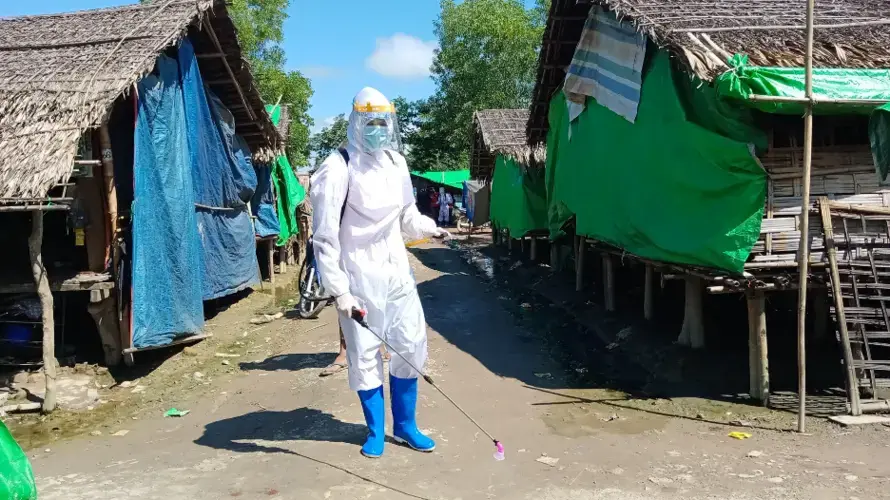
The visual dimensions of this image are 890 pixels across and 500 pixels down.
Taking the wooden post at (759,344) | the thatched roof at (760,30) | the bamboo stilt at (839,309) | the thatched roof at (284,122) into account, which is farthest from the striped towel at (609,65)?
the thatched roof at (284,122)

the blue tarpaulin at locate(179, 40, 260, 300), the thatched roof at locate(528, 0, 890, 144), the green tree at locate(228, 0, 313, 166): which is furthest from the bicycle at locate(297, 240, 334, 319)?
the green tree at locate(228, 0, 313, 166)

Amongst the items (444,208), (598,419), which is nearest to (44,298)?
(598,419)

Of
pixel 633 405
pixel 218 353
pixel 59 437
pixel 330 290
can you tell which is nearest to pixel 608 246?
pixel 633 405

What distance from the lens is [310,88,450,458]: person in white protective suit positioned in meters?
4.47

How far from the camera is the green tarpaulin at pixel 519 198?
1432 centimetres

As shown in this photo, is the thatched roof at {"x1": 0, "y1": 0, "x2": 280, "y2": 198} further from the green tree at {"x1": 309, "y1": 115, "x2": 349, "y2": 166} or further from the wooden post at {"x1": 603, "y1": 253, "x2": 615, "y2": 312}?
the green tree at {"x1": 309, "y1": 115, "x2": 349, "y2": 166}

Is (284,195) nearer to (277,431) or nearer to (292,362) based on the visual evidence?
(292,362)

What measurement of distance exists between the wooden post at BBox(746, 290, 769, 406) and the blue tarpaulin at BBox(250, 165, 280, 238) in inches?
366

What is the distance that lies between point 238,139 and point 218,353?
419cm

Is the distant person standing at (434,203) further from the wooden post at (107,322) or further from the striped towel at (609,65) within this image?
the wooden post at (107,322)

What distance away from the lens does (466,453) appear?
4754 mm

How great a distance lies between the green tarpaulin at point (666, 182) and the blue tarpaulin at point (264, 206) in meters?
6.08

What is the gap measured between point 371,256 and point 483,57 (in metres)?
29.3

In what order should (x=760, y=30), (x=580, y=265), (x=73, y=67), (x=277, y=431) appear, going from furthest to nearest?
(x=580, y=265), (x=73, y=67), (x=760, y=30), (x=277, y=431)
